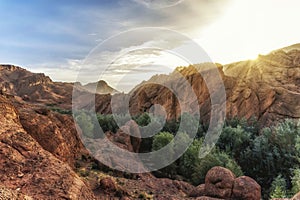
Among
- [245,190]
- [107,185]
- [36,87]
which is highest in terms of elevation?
[36,87]

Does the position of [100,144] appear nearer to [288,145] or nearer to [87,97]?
[288,145]

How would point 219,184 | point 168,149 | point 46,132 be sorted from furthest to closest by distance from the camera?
point 168,149 < point 219,184 < point 46,132

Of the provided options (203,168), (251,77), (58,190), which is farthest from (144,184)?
(251,77)

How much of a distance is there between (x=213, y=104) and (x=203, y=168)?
40.5 m

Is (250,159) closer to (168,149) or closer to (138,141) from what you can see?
(168,149)

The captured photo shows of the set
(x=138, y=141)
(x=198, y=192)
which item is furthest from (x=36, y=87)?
(x=198, y=192)

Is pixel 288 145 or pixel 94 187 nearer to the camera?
pixel 94 187

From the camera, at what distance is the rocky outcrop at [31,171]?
9.92 m

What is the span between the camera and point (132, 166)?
25.0 metres

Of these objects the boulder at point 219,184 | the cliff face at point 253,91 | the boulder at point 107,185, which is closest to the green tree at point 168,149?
the boulder at point 219,184

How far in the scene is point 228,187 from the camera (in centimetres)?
1978

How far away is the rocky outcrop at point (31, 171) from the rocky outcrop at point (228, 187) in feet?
34.9

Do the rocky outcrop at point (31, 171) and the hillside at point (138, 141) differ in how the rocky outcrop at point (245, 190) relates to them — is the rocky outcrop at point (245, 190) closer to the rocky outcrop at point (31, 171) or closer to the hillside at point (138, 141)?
the hillside at point (138, 141)

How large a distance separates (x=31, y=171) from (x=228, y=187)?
13.3 metres
